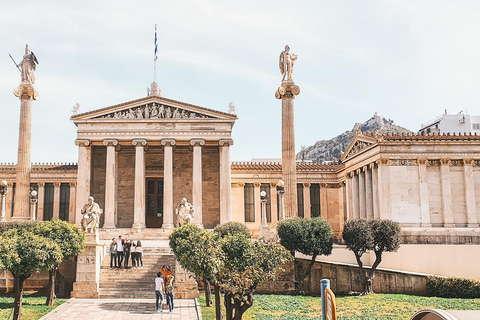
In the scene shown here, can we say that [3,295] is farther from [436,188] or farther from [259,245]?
[436,188]

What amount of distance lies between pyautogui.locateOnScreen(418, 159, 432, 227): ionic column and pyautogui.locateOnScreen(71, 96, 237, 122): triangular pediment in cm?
1404

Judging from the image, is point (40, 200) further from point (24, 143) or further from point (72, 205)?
point (24, 143)

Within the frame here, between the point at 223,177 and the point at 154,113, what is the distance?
23.8 ft

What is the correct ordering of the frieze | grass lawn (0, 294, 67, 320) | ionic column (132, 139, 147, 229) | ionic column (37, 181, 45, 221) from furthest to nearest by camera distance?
1. ionic column (37, 181, 45, 221)
2. the frieze
3. ionic column (132, 139, 147, 229)
4. grass lawn (0, 294, 67, 320)

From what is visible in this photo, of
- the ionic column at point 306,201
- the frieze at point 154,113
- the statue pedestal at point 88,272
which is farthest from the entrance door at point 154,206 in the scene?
the statue pedestal at point 88,272

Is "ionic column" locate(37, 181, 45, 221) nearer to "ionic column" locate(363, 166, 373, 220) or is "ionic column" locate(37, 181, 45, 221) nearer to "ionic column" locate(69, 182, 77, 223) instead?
"ionic column" locate(69, 182, 77, 223)

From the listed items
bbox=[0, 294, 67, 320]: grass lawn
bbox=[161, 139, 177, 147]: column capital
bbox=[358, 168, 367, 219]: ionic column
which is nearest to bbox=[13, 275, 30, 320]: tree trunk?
bbox=[0, 294, 67, 320]: grass lawn

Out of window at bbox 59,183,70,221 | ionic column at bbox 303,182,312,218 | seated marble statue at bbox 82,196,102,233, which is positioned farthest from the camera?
ionic column at bbox 303,182,312,218

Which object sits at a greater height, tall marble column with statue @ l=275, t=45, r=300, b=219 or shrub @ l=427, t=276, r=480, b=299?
tall marble column with statue @ l=275, t=45, r=300, b=219

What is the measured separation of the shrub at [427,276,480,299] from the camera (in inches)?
857

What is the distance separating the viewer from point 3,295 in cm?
2447

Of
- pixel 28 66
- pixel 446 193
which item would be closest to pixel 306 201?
pixel 446 193

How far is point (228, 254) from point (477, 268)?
14.0 metres

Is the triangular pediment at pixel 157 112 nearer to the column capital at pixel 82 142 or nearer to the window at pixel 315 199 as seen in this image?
the column capital at pixel 82 142
